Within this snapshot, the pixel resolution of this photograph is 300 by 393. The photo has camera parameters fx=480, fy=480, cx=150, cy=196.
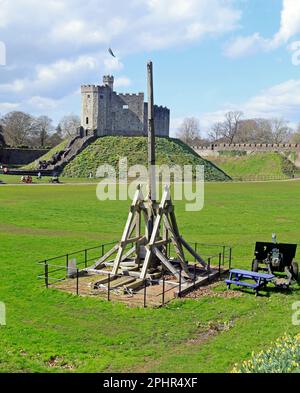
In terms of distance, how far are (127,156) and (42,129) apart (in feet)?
171

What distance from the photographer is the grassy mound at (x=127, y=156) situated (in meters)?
65.9

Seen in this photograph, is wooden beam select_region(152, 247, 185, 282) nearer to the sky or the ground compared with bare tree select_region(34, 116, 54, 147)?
nearer to the ground

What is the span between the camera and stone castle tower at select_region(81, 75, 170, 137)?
247ft

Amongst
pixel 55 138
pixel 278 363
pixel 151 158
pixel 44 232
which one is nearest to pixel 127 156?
pixel 44 232

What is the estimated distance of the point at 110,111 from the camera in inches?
3029

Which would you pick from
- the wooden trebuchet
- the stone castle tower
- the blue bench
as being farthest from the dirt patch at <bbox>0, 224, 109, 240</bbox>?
the stone castle tower

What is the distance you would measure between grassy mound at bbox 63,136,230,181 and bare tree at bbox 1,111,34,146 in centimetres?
3904

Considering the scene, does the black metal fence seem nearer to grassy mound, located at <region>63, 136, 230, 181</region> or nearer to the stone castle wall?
grassy mound, located at <region>63, 136, 230, 181</region>

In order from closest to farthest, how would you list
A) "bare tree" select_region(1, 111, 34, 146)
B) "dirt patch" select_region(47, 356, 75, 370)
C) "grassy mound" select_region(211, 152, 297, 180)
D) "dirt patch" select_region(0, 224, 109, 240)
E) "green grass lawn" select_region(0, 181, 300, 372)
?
"dirt patch" select_region(47, 356, 75, 370) < "green grass lawn" select_region(0, 181, 300, 372) < "dirt patch" select_region(0, 224, 109, 240) < "grassy mound" select_region(211, 152, 297, 180) < "bare tree" select_region(1, 111, 34, 146)

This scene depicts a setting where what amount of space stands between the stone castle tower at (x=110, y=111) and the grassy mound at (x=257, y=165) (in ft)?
60.6

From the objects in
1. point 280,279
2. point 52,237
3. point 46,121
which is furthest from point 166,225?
point 46,121

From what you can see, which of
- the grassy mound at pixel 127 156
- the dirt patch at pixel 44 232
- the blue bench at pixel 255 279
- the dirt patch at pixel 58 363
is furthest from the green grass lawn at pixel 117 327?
the grassy mound at pixel 127 156

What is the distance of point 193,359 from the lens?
8594mm
